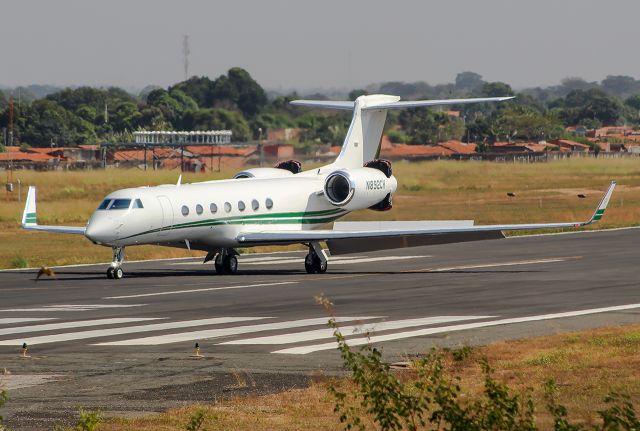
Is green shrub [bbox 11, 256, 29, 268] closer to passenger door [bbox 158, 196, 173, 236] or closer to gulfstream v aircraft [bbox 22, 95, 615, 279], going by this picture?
gulfstream v aircraft [bbox 22, 95, 615, 279]

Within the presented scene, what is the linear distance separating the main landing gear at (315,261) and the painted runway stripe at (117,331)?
1128 centimetres

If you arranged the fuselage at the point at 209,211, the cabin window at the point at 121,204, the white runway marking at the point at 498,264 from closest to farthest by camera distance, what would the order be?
the fuselage at the point at 209,211 < the cabin window at the point at 121,204 < the white runway marking at the point at 498,264

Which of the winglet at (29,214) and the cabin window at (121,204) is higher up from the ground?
the cabin window at (121,204)

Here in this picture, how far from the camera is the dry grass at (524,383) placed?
15.8 m

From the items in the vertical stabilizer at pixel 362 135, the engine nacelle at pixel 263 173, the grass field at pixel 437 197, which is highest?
the vertical stabilizer at pixel 362 135

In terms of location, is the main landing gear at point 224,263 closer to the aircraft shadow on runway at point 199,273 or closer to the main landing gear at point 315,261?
the aircraft shadow on runway at point 199,273

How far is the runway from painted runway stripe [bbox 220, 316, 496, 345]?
4 centimetres

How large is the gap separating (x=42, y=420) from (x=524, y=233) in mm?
41147

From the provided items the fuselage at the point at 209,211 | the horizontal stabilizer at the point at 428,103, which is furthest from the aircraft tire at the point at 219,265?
the horizontal stabilizer at the point at 428,103

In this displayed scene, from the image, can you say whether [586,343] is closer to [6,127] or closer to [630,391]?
[630,391]

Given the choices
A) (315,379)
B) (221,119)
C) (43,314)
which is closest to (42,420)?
(315,379)

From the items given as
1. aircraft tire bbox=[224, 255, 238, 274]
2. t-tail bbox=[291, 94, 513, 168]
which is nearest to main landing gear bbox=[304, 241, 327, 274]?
aircraft tire bbox=[224, 255, 238, 274]

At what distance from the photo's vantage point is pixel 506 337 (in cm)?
2375

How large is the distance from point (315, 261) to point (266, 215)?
6.58 ft
